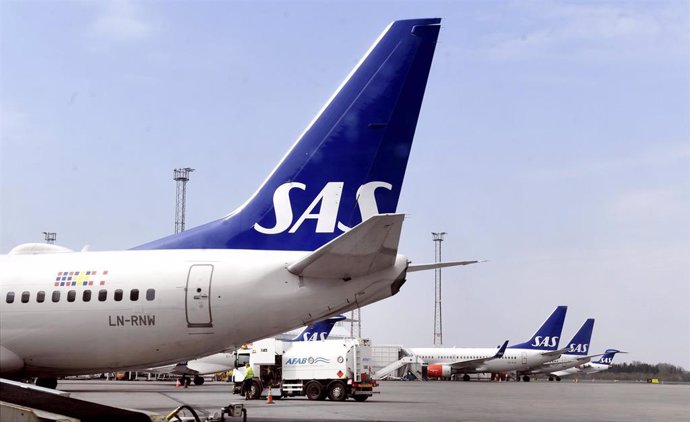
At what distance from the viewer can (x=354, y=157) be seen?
15.7 m

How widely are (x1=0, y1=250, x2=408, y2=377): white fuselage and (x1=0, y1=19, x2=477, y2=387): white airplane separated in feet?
0.07

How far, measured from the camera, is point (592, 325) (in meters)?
85.2

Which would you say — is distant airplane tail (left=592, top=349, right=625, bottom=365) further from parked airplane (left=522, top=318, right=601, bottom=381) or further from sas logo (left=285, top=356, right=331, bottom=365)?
sas logo (left=285, top=356, right=331, bottom=365)

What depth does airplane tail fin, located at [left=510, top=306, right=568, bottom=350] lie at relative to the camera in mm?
79188

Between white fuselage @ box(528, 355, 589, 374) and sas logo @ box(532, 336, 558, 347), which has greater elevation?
sas logo @ box(532, 336, 558, 347)

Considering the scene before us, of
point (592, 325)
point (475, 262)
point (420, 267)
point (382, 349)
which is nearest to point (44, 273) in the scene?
point (420, 267)

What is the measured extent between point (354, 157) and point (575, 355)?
7480cm

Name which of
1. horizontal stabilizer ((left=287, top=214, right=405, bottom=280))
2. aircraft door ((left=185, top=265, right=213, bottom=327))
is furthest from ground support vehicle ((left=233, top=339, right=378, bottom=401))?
horizontal stabilizer ((left=287, top=214, right=405, bottom=280))

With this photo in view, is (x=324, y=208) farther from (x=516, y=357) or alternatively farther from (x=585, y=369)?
(x=585, y=369)

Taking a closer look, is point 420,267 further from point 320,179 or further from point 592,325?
point 592,325

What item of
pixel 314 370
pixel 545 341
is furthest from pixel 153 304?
pixel 545 341

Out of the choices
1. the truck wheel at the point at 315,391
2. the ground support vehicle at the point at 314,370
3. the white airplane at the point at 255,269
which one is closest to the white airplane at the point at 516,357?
the ground support vehicle at the point at 314,370

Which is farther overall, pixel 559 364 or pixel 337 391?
pixel 559 364

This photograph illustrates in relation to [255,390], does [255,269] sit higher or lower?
higher
